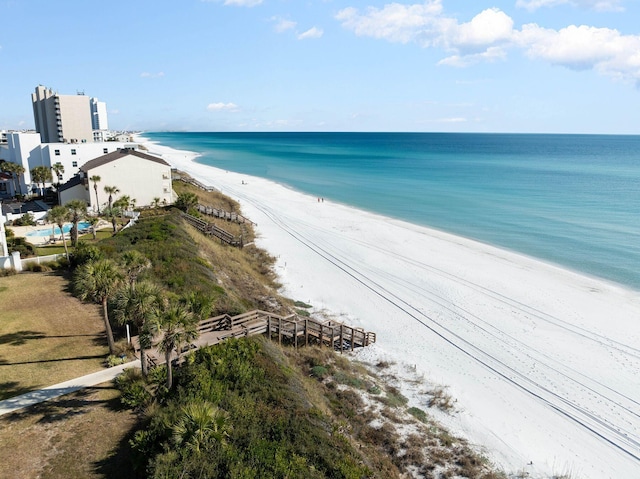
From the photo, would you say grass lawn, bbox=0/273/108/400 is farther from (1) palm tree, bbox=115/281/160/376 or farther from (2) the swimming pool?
(2) the swimming pool

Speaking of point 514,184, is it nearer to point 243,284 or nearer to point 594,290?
point 594,290

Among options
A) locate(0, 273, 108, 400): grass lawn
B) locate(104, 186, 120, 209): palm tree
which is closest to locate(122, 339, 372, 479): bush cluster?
locate(0, 273, 108, 400): grass lawn

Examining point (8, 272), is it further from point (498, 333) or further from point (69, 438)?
point (498, 333)

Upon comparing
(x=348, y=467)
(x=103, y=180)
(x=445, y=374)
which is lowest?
(x=445, y=374)

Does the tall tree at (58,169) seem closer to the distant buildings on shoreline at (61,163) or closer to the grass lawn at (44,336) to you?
the distant buildings on shoreline at (61,163)

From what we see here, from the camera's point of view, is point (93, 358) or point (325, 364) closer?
point (93, 358)

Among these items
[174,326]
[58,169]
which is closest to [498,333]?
[174,326]

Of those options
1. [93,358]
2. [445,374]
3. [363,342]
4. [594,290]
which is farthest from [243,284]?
[594,290]
